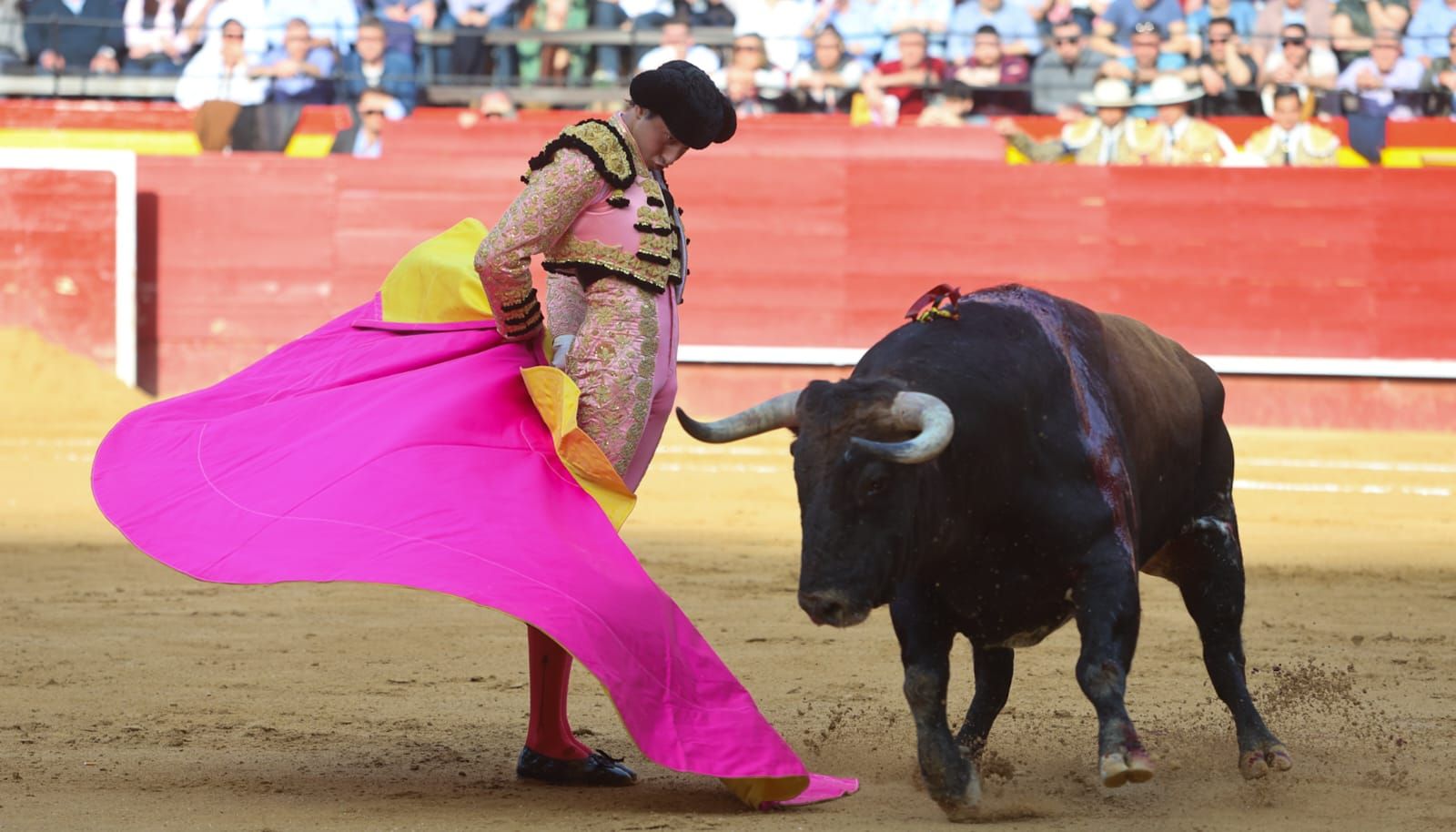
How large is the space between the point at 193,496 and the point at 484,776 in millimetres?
644

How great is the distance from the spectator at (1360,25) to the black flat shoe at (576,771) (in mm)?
7253

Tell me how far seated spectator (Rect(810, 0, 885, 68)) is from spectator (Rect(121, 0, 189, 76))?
348cm

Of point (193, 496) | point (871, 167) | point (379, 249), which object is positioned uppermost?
point (193, 496)

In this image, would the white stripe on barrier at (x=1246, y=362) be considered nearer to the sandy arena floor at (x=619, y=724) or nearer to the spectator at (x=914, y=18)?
the spectator at (x=914, y=18)

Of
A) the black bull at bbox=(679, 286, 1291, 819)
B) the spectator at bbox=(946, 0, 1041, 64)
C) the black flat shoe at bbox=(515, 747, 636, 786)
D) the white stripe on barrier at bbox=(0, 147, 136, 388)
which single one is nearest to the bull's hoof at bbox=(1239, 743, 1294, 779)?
the black bull at bbox=(679, 286, 1291, 819)

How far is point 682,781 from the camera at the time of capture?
10.2 ft

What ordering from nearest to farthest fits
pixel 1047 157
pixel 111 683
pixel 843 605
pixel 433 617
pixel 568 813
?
pixel 843 605, pixel 568 813, pixel 111 683, pixel 433 617, pixel 1047 157

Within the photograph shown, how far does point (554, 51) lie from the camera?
32.3 feet

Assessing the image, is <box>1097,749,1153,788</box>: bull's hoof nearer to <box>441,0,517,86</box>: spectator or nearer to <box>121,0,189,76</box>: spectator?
<box>441,0,517,86</box>: spectator

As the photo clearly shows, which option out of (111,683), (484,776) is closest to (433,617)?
(111,683)

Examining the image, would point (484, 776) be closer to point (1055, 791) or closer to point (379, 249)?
point (1055, 791)

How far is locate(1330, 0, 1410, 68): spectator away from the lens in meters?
9.22

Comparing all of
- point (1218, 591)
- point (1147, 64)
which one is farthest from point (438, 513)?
point (1147, 64)

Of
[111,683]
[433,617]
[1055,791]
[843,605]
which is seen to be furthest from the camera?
[433,617]
